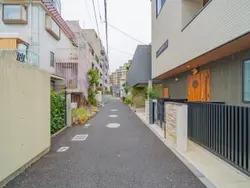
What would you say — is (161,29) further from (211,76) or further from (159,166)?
(159,166)

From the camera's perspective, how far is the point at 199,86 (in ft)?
29.5

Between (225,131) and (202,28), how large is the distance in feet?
11.6

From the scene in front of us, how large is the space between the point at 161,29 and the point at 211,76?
510 centimetres

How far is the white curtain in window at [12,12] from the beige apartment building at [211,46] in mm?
8862

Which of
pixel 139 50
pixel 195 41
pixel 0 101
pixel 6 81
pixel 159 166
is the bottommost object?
pixel 159 166

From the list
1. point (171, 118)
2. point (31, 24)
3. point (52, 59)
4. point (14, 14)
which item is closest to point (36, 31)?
point (31, 24)

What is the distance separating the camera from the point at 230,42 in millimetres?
4902

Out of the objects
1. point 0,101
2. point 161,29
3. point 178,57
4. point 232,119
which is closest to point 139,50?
point 161,29

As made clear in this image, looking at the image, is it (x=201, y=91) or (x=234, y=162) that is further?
(x=201, y=91)

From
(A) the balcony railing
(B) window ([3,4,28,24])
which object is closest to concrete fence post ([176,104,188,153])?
(A) the balcony railing

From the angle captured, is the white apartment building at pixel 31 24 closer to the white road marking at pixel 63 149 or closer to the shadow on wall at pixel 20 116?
the white road marking at pixel 63 149

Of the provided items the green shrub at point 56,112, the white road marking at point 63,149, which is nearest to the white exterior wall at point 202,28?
the white road marking at point 63,149

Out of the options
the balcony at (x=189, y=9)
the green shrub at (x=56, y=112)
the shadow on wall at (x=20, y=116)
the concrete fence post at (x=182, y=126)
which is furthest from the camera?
the balcony at (x=189, y=9)

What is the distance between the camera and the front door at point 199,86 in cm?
829
